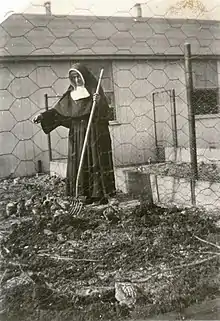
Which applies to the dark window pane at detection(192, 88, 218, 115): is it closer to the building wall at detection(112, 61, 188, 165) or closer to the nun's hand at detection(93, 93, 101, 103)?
the building wall at detection(112, 61, 188, 165)

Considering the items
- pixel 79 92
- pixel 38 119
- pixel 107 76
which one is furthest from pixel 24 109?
pixel 107 76

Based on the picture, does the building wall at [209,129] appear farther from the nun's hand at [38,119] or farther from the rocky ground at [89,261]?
the nun's hand at [38,119]

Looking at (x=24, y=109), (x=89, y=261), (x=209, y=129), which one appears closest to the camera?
(x=24, y=109)

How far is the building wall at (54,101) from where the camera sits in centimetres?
111

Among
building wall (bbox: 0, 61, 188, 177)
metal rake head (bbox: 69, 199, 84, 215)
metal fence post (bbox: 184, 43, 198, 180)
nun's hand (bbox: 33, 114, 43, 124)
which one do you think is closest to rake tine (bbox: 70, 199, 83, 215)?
metal rake head (bbox: 69, 199, 84, 215)

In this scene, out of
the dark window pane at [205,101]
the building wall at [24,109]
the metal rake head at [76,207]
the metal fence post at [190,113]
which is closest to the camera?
the building wall at [24,109]

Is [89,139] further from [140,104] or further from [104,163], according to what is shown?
[140,104]

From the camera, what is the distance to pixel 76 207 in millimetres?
1218

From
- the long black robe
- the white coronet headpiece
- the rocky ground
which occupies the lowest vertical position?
the rocky ground

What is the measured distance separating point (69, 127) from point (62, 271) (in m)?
0.40

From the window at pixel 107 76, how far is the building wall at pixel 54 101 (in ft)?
0.07

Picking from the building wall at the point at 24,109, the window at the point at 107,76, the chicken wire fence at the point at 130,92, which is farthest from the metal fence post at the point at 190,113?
the building wall at the point at 24,109

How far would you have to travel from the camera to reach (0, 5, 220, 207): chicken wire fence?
1123mm

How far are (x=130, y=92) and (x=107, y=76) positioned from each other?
10cm
